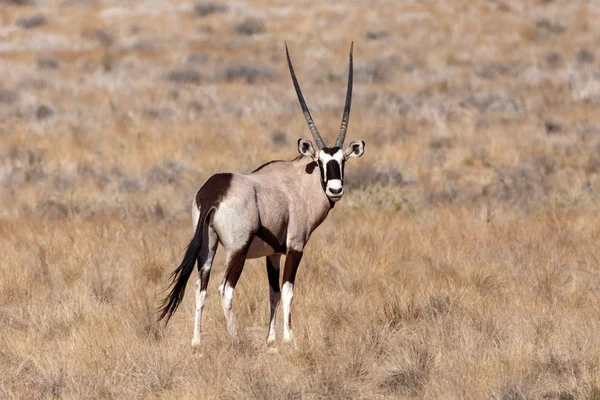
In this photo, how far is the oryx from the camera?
7.31 metres

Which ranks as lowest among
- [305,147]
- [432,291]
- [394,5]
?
[394,5]

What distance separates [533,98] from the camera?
2372 centimetres

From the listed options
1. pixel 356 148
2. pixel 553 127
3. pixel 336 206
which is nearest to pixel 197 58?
pixel 553 127

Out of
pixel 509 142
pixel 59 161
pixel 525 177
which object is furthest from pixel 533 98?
pixel 59 161

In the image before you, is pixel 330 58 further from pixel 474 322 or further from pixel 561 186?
pixel 474 322

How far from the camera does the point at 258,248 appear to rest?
7.64 meters

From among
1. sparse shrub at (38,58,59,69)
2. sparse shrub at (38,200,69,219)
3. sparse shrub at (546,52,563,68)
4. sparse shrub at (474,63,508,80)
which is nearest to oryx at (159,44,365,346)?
sparse shrub at (38,200,69,219)

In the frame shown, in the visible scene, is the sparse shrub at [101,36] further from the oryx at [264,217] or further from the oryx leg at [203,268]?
the oryx leg at [203,268]

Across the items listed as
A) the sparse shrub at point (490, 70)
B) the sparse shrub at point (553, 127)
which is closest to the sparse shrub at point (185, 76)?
the sparse shrub at point (490, 70)

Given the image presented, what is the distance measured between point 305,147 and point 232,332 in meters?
1.62

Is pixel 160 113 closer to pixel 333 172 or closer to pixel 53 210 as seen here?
pixel 53 210

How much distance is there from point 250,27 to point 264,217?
92.3 ft

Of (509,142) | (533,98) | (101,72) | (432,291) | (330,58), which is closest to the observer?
(432,291)

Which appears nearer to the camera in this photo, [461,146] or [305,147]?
[305,147]
